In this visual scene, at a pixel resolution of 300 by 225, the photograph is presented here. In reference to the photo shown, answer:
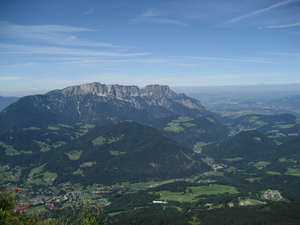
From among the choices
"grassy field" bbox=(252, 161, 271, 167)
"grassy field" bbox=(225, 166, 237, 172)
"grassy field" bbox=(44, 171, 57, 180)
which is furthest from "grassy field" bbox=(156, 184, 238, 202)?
"grassy field" bbox=(44, 171, 57, 180)

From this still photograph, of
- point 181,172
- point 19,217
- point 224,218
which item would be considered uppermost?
point 19,217

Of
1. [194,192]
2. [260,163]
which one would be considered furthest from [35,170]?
[260,163]

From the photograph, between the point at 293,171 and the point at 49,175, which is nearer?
the point at 293,171

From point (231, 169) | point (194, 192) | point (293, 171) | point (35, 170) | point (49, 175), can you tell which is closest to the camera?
point (194, 192)

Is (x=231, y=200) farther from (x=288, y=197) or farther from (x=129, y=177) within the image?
(x=129, y=177)

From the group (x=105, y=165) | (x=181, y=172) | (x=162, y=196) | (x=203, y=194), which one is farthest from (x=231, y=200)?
(x=105, y=165)

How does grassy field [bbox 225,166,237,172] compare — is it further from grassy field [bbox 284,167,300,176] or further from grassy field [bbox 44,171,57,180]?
grassy field [bbox 44,171,57,180]

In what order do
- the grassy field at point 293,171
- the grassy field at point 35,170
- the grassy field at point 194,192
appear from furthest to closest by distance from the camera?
the grassy field at point 35,170, the grassy field at point 293,171, the grassy field at point 194,192

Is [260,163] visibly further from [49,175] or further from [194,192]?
[49,175]

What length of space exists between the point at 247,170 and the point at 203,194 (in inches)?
2771

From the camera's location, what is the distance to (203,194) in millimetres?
128375

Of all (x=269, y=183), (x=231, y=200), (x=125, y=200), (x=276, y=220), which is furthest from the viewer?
(x=269, y=183)

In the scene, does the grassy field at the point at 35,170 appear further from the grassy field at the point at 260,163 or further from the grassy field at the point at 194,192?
the grassy field at the point at 260,163

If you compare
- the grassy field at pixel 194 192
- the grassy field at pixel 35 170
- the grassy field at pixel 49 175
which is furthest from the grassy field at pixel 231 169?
the grassy field at pixel 35 170
